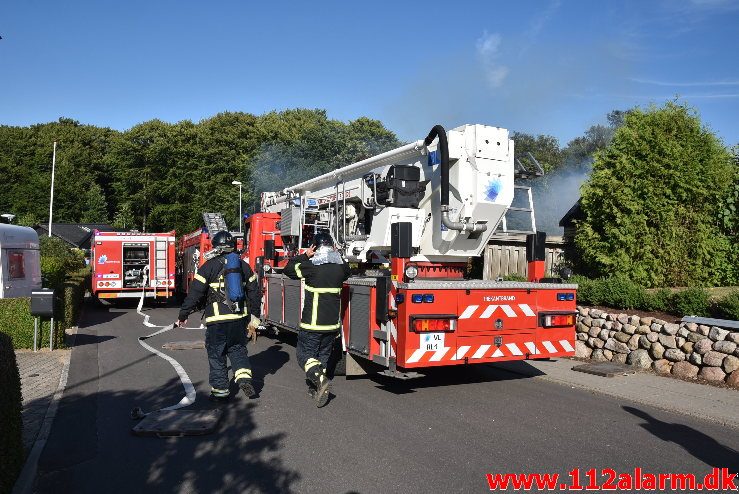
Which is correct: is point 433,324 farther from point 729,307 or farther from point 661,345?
point 729,307

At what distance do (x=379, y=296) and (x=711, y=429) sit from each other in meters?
3.61

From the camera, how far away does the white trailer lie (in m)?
12.6

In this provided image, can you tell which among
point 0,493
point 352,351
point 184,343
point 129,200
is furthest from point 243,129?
point 0,493

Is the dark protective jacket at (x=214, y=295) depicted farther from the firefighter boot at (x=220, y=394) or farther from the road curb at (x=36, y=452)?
the road curb at (x=36, y=452)

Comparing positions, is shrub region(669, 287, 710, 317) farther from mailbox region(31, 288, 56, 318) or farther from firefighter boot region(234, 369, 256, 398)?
mailbox region(31, 288, 56, 318)

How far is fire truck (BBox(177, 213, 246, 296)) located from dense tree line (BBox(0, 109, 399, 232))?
13842mm

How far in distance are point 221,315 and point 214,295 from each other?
26 centimetres

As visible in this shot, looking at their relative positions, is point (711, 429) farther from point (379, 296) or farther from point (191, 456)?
point (191, 456)

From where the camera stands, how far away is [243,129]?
47844 mm

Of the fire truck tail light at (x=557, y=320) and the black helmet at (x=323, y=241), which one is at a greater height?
the black helmet at (x=323, y=241)

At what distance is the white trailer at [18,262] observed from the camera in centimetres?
1263

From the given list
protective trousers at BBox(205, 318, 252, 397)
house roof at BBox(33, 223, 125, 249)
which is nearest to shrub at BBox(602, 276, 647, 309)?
protective trousers at BBox(205, 318, 252, 397)

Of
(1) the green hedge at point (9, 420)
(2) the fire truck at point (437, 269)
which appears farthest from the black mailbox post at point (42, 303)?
(1) the green hedge at point (9, 420)

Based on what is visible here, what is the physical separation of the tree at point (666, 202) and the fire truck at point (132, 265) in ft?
47.9
